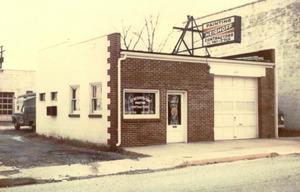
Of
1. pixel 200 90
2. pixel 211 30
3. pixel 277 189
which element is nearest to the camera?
pixel 277 189

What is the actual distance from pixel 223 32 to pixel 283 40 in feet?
12.0

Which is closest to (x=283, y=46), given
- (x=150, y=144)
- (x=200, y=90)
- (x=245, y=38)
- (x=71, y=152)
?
(x=245, y=38)

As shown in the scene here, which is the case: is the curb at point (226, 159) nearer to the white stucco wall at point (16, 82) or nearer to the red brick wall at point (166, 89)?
the red brick wall at point (166, 89)

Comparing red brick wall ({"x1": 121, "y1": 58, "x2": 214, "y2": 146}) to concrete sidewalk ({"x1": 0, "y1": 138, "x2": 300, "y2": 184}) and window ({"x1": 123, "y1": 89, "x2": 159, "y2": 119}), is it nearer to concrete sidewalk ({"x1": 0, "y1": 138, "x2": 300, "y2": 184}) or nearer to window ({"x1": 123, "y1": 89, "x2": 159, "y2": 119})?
window ({"x1": 123, "y1": 89, "x2": 159, "y2": 119})

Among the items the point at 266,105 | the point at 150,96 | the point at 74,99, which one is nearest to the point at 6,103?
the point at 74,99

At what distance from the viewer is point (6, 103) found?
168ft

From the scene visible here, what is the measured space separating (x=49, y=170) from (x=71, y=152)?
500 cm

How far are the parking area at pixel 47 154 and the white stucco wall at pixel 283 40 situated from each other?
1404 centimetres

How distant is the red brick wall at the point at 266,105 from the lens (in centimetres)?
2488

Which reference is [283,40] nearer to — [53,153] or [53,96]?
[53,96]

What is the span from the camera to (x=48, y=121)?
1038 inches

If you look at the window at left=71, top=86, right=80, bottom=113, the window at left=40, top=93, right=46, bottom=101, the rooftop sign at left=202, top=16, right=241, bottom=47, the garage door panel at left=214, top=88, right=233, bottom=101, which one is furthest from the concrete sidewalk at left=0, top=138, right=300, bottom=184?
the rooftop sign at left=202, top=16, right=241, bottom=47

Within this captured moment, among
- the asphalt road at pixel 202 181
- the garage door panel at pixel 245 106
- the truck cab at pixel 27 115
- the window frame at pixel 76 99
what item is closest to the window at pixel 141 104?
the window frame at pixel 76 99

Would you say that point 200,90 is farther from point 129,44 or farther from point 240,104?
point 129,44
